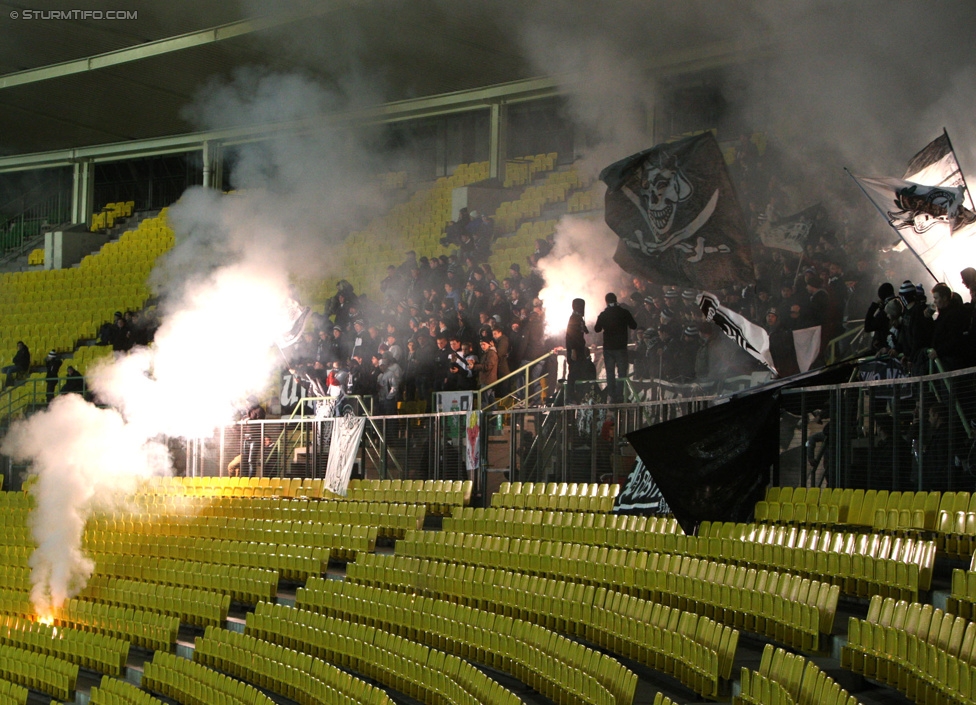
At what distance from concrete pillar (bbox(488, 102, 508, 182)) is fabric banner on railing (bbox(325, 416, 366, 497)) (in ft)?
24.8

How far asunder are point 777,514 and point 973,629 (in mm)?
3606

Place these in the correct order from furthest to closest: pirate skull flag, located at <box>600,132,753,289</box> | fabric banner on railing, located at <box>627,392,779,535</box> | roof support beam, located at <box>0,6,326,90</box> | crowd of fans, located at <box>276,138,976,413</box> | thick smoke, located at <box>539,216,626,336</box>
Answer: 1. roof support beam, located at <box>0,6,326,90</box>
2. thick smoke, located at <box>539,216,626,336</box>
3. pirate skull flag, located at <box>600,132,753,289</box>
4. crowd of fans, located at <box>276,138,976,413</box>
5. fabric banner on railing, located at <box>627,392,779,535</box>

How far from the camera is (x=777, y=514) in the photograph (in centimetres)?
886

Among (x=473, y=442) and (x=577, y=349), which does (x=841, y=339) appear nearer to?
(x=577, y=349)

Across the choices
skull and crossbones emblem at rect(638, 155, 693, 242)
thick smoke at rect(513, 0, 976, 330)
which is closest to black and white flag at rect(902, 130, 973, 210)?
skull and crossbones emblem at rect(638, 155, 693, 242)

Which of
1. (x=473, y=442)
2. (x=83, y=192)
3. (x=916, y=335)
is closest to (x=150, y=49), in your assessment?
(x=83, y=192)

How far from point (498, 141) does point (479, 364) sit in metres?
7.83

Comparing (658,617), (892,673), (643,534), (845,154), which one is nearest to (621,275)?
(845,154)

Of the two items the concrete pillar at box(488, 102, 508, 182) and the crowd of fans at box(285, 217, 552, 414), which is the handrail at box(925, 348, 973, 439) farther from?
the concrete pillar at box(488, 102, 508, 182)

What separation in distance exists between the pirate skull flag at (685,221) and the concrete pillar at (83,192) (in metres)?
18.5

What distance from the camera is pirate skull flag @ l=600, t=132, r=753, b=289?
11789 mm

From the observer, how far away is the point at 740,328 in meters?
10.3

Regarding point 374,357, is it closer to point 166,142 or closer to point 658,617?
point 658,617

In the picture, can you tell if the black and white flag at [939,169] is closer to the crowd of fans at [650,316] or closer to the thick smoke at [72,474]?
the crowd of fans at [650,316]
